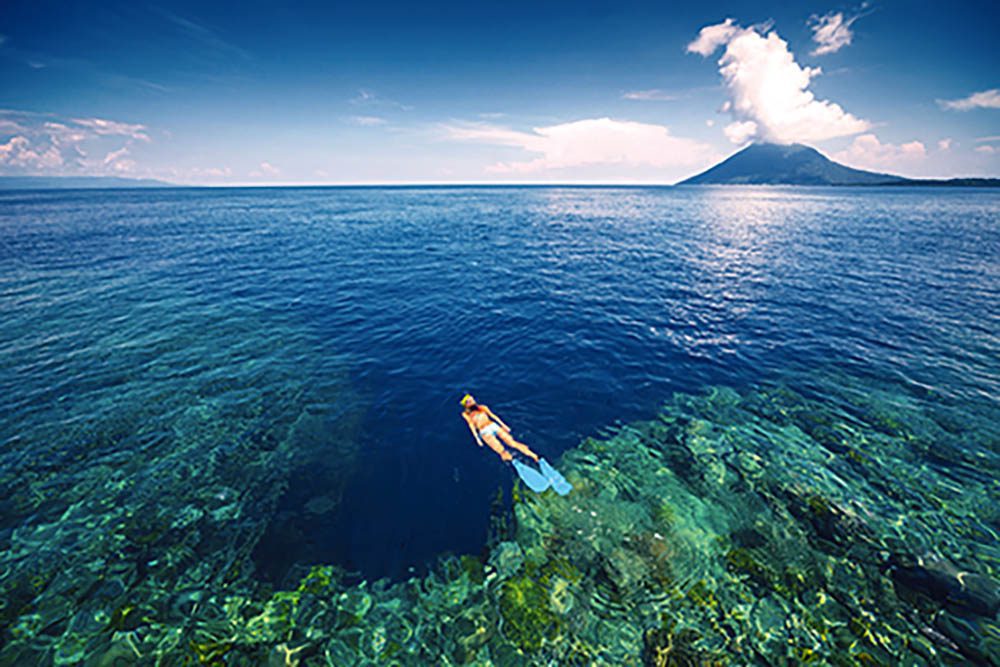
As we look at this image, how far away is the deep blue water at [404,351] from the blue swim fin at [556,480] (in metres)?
1.54

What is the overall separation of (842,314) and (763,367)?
1369 cm

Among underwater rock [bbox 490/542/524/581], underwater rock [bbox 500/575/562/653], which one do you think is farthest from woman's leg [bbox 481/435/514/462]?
underwater rock [bbox 500/575/562/653]

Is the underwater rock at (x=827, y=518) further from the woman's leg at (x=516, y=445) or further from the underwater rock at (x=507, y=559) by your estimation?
the underwater rock at (x=507, y=559)

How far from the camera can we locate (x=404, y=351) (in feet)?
74.9

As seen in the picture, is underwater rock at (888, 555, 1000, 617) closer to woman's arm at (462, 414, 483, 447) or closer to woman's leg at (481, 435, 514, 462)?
woman's leg at (481, 435, 514, 462)

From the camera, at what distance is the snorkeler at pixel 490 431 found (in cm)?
1477

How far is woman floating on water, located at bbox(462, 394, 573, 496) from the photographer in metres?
13.2

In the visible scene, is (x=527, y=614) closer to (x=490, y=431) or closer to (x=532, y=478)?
(x=532, y=478)

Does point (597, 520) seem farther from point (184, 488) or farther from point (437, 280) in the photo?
point (437, 280)

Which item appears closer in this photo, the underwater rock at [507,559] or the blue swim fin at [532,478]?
the underwater rock at [507,559]

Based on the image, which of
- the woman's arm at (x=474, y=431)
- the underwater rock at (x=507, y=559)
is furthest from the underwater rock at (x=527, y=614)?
the woman's arm at (x=474, y=431)

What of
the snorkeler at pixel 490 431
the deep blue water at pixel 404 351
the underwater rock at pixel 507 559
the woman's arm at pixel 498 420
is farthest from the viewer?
the woman's arm at pixel 498 420

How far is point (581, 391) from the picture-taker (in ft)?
62.3

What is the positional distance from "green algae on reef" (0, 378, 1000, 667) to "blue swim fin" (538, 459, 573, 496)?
383 millimetres
